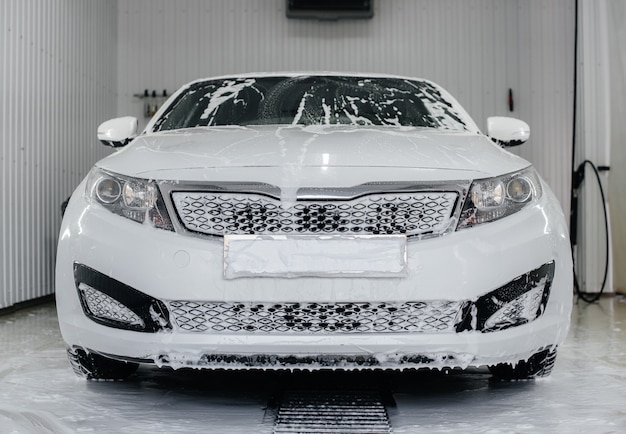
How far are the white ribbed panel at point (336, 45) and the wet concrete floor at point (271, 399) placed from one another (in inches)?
243

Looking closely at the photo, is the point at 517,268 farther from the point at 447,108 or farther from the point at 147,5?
the point at 147,5

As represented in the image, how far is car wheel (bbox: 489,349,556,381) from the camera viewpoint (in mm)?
2716

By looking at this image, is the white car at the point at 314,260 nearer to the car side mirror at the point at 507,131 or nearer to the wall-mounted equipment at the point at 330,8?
the car side mirror at the point at 507,131

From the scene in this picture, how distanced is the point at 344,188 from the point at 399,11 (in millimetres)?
7519

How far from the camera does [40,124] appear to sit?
6.54 meters

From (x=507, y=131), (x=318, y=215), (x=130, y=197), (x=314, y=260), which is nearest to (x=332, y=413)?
(x=314, y=260)

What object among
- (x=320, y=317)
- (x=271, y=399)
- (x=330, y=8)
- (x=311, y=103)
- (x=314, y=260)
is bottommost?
(x=271, y=399)

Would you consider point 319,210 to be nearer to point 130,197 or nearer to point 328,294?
point 328,294

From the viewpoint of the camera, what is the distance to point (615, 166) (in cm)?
737

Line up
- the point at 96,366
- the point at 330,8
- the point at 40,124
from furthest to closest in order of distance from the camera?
1. the point at 330,8
2. the point at 40,124
3. the point at 96,366

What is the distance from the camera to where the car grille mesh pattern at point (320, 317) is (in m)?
2.22

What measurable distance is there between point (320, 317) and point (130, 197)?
0.69m

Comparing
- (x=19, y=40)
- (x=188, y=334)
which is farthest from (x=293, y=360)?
(x=19, y=40)

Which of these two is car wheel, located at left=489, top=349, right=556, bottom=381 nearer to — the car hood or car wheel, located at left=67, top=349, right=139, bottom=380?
the car hood
